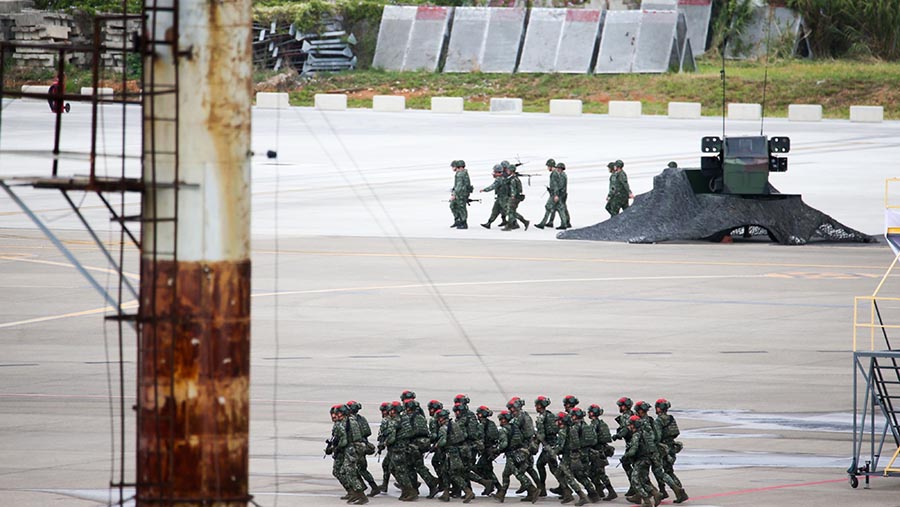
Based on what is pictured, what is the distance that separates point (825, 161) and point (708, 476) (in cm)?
4256

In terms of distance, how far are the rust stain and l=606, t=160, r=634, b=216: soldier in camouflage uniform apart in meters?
A: 34.2

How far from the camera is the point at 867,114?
73938 millimetres

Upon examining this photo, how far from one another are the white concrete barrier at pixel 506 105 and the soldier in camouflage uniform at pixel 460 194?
3401 centimetres

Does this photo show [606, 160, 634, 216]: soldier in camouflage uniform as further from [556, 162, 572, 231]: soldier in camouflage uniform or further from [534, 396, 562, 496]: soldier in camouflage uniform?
[534, 396, 562, 496]: soldier in camouflage uniform

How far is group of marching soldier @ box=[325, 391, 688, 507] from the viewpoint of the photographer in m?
17.9

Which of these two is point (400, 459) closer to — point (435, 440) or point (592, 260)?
point (435, 440)

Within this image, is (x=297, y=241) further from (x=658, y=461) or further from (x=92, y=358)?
(x=658, y=461)

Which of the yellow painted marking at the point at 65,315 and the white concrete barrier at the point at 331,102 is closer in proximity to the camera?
the yellow painted marking at the point at 65,315

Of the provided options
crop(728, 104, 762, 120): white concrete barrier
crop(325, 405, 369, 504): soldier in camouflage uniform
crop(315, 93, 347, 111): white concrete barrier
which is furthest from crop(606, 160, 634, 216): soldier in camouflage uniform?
crop(315, 93, 347, 111): white concrete barrier

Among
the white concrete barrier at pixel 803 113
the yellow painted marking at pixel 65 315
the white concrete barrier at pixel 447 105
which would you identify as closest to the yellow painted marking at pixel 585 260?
the yellow painted marking at pixel 65 315

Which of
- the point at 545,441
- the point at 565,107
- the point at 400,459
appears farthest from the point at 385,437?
the point at 565,107

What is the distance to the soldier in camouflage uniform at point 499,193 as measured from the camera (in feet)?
143

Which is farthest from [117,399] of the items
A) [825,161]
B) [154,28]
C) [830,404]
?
[825,161]

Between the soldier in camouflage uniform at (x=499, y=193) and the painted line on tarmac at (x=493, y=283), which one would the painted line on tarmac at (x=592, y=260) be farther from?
the soldier in camouflage uniform at (x=499, y=193)
